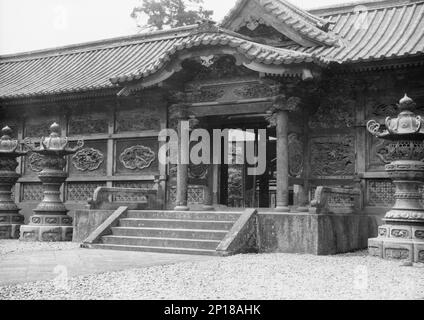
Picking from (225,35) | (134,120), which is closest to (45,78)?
(134,120)

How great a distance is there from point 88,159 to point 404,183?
855cm

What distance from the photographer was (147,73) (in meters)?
11.8

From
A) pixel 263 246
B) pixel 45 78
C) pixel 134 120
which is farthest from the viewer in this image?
pixel 45 78

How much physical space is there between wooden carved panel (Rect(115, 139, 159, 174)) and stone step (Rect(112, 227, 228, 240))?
289 cm

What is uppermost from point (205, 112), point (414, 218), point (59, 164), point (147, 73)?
point (147, 73)

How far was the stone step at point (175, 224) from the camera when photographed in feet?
35.0

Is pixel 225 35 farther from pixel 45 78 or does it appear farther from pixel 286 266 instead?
pixel 45 78

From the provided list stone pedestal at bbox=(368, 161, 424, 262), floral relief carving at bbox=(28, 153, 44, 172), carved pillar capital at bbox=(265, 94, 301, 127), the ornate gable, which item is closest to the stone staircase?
carved pillar capital at bbox=(265, 94, 301, 127)

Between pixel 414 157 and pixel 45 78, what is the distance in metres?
11.4

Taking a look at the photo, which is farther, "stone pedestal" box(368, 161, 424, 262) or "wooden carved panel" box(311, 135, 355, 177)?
"wooden carved panel" box(311, 135, 355, 177)

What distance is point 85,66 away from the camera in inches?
670

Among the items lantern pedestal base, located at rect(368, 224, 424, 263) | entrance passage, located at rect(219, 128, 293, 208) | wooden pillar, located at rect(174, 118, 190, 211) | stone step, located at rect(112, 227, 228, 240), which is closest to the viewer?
lantern pedestal base, located at rect(368, 224, 424, 263)

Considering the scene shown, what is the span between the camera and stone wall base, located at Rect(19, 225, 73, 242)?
12.7 meters

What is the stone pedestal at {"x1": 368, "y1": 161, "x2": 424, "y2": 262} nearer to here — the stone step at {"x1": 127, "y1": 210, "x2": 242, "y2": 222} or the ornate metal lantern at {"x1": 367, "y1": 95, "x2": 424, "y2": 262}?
the ornate metal lantern at {"x1": 367, "y1": 95, "x2": 424, "y2": 262}
